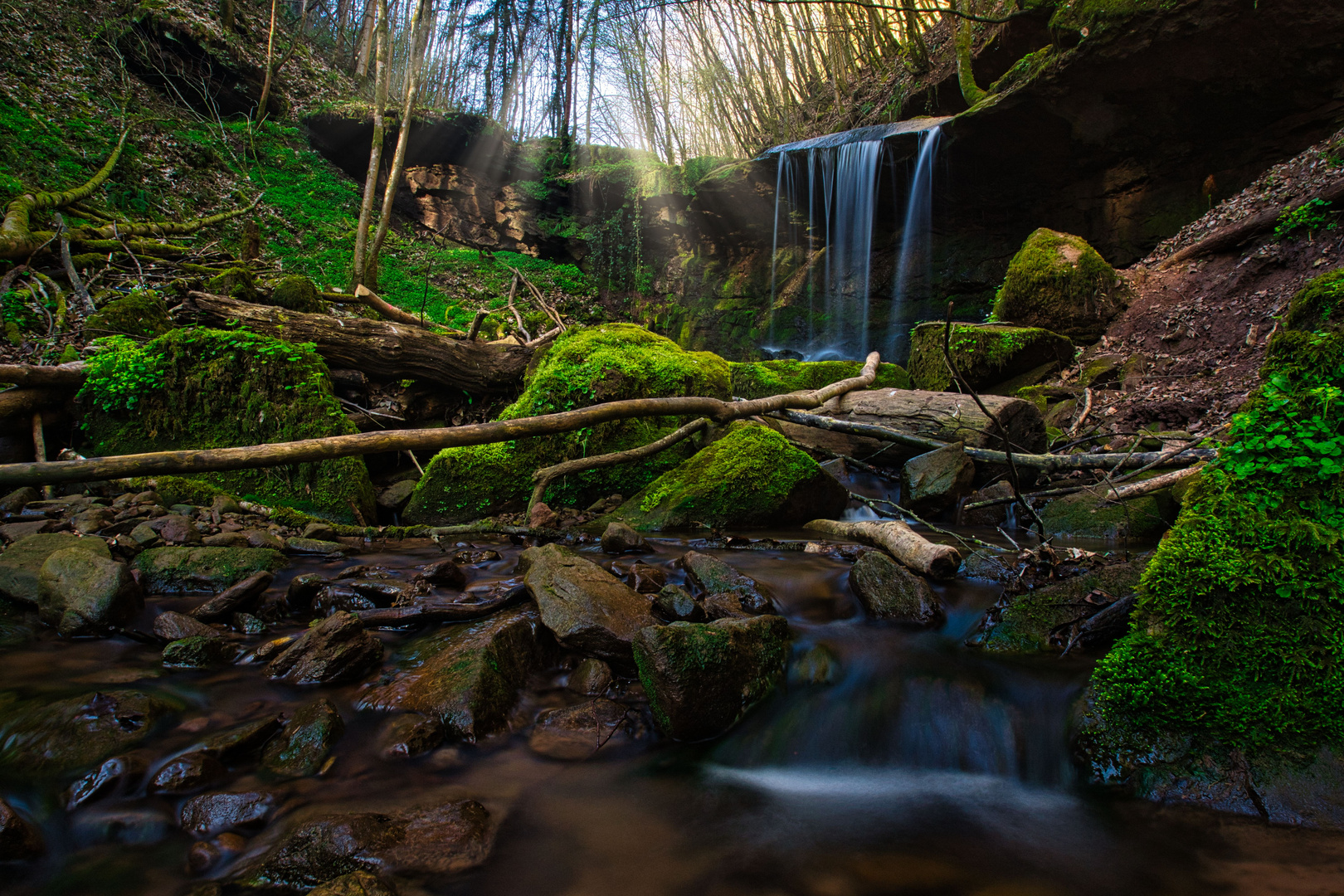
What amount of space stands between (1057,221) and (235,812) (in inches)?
619

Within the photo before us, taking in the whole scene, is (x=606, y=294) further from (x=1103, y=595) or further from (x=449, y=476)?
(x=1103, y=595)

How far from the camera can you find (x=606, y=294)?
2116 cm

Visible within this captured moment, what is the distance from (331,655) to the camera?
2576 mm

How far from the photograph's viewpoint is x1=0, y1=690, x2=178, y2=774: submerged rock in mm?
1948

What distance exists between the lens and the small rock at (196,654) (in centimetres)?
260

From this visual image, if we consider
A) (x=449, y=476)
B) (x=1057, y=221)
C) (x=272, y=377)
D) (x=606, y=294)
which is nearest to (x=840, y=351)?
(x=1057, y=221)

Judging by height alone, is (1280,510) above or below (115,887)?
above

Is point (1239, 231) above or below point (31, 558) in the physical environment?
above

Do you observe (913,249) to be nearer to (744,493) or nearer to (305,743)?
(744,493)

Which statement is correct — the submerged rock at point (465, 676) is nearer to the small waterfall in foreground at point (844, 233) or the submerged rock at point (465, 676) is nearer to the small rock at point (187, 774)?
the small rock at point (187, 774)

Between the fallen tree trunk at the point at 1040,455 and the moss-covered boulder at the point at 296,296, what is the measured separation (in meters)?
5.99

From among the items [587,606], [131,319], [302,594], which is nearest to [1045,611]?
[587,606]

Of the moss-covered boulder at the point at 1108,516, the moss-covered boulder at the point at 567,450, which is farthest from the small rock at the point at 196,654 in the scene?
the moss-covered boulder at the point at 1108,516

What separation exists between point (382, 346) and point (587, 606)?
A: 5583 millimetres
